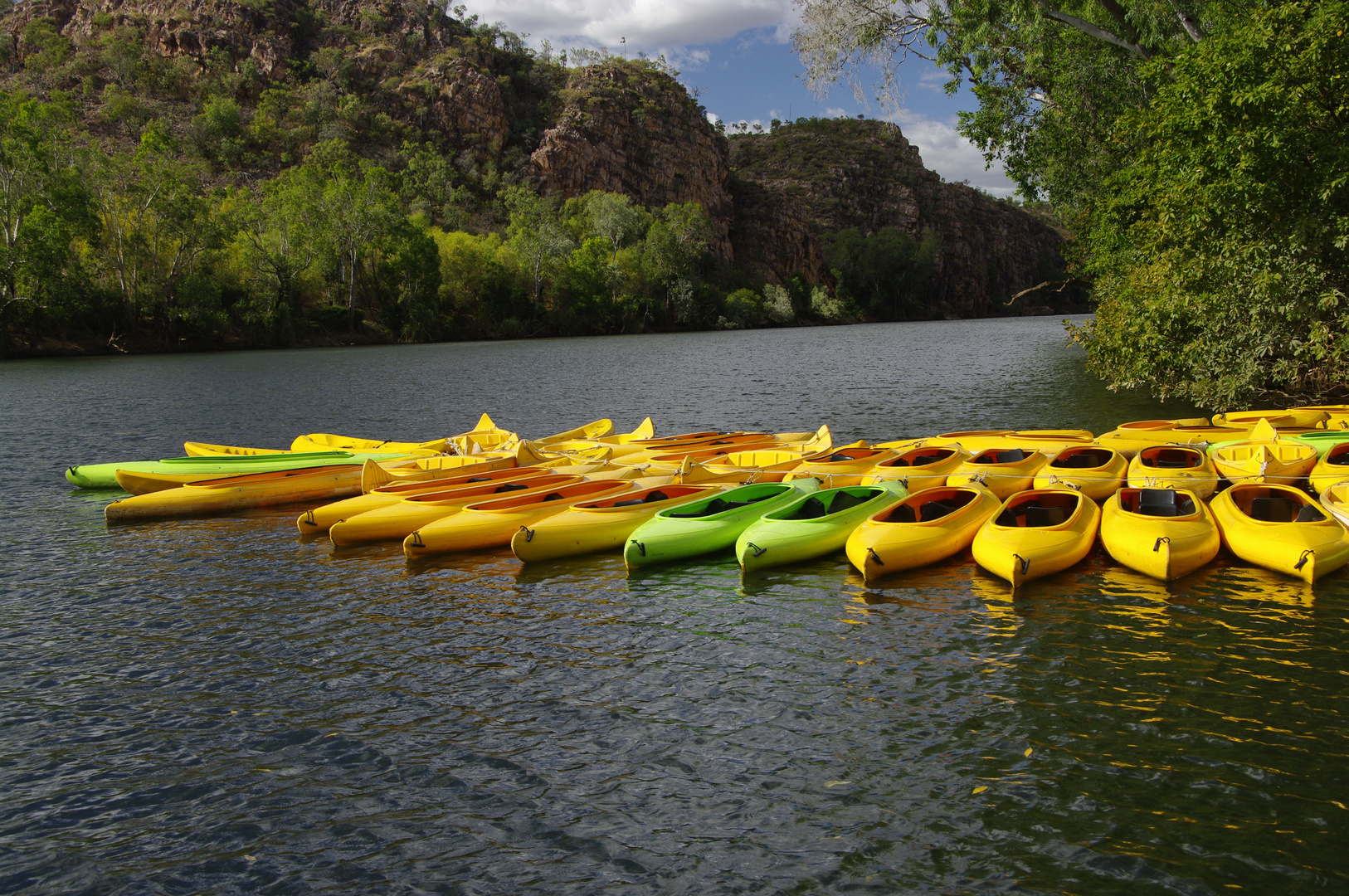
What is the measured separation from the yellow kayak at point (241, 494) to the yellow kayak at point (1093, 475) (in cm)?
1351

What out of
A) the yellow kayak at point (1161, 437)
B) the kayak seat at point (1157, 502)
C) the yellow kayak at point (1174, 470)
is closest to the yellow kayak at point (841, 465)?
the yellow kayak at point (1174, 470)

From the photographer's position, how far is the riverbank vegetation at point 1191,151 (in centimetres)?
1847

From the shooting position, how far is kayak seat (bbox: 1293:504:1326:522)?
12.1 m

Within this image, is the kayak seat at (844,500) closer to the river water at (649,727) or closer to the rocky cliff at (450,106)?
the river water at (649,727)

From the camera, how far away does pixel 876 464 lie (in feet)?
53.4

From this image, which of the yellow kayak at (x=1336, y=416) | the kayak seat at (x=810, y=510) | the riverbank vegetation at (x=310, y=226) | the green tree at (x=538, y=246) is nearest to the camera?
the kayak seat at (x=810, y=510)

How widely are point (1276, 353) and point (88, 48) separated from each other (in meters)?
142

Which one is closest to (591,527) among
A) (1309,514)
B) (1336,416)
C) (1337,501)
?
(1309,514)

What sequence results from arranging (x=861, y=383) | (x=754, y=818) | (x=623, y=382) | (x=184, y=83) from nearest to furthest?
(x=754, y=818)
(x=861, y=383)
(x=623, y=382)
(x=184, y=83)

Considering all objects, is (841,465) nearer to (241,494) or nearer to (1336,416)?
(241,494)

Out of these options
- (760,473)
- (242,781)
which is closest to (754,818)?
(242,781)

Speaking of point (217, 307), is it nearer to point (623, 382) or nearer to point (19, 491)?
point (623, 382)

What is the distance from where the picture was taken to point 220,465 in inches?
752

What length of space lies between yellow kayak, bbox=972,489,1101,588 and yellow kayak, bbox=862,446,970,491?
1.92 metres
